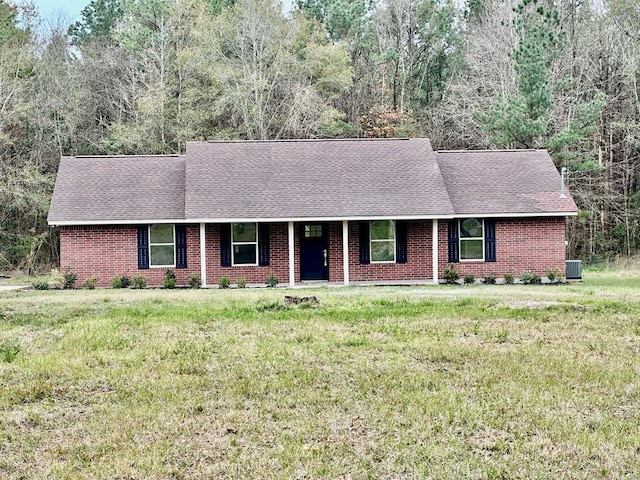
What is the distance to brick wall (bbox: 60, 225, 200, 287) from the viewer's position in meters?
21.4

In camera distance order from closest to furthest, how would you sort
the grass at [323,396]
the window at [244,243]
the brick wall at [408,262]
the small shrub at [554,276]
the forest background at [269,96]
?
the grass at [323,396] < the small shrub at [554,276] < the window at [244,243] < the brick wall at [408,262] < the forest background at [269,96]

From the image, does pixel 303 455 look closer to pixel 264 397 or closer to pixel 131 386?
pixel 264 397

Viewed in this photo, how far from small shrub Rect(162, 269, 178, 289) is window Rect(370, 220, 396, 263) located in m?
6.20

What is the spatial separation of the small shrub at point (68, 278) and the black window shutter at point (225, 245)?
4.41 meters

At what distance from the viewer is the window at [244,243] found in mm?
22000

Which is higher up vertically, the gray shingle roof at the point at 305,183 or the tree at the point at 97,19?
the tree at the point at 97,19

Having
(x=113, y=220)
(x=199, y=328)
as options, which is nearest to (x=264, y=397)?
(x=199, y=328)

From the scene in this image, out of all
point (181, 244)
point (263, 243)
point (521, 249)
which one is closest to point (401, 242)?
point (521, 249)

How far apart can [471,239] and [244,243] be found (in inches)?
285

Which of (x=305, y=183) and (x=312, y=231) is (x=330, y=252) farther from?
(x=305, y=183)

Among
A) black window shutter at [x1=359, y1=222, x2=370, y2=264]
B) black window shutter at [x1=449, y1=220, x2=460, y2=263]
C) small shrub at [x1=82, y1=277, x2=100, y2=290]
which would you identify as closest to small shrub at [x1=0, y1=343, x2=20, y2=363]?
small shrub at [x1=82, y1=277, x2=100, y2=290]

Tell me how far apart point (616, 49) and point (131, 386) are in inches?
1235

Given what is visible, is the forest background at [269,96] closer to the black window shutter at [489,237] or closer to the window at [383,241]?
the black window shutter at [489,237]

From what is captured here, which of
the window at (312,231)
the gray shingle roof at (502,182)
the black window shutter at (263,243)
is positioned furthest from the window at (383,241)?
the black window shutter at (263,243)
